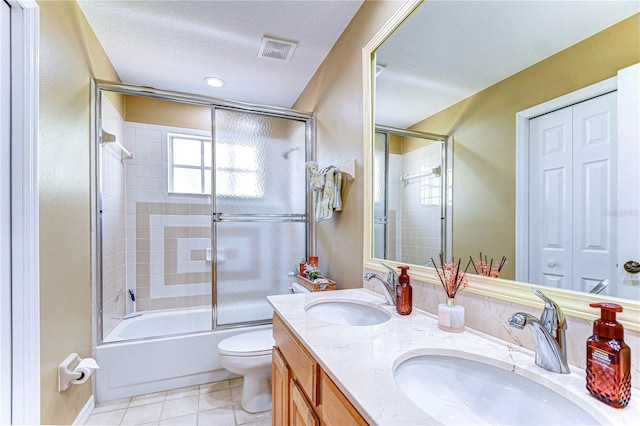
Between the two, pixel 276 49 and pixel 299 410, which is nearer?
pixel 299 410

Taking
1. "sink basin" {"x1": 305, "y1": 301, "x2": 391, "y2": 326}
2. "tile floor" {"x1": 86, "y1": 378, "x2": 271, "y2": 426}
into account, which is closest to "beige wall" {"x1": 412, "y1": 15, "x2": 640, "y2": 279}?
"sink basin" {"x1": 305, "y1": 301, "x2": 391, "y2": 326}

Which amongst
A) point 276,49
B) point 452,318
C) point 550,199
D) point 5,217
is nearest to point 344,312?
point 452,318

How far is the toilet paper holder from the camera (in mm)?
1429

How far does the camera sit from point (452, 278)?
98 cm

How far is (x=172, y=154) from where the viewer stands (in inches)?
113

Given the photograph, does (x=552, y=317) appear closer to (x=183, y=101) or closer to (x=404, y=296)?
(x=404, y=296)

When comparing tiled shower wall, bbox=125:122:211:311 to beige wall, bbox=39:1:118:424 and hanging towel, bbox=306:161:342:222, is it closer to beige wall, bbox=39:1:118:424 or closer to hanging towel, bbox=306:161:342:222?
beige wall, bbox=39:1:118:424

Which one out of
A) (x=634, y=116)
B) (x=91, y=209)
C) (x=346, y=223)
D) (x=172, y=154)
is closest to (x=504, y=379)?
(x=634, y=116)

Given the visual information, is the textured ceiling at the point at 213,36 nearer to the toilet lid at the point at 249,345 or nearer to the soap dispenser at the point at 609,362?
the soap dispenser at the point at 609,362

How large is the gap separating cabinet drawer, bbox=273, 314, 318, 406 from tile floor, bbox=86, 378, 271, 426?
0.87 meters

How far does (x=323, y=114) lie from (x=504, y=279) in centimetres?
178

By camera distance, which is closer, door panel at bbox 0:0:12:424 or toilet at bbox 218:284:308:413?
door panel at bbox 0:0:12:424

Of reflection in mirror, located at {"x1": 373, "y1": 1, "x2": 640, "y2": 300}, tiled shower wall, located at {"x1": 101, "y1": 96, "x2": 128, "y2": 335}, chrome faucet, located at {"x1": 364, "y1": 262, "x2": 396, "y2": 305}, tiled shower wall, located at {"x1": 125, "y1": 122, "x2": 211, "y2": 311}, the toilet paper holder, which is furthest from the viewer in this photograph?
tiled shower wall, located at {"x1": 125, "y1": 122, "x2": 211, "y2": 311}

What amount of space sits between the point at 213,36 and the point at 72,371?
7.13ft
